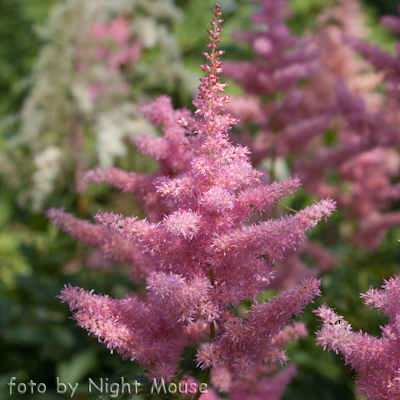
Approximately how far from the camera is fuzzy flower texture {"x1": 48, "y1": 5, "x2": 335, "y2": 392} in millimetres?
453

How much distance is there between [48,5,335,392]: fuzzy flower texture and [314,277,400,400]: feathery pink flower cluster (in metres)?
0.03

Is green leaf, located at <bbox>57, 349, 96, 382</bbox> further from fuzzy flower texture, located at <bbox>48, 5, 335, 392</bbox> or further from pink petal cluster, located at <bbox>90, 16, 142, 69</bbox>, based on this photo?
pink petal cluster, located at <bbox>90, 16, 142, 69</bbox>

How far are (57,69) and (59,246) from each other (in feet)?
1.82

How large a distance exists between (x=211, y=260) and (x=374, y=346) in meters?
0.17

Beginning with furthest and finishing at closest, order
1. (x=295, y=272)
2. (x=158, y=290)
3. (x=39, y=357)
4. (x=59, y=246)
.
A: (x=59, y=246)
(x=39, y=357)
(x=295, y=272)
(x=158, y=290)

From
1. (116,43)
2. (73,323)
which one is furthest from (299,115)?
(73,323)

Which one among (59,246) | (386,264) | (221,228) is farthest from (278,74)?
(59,246)

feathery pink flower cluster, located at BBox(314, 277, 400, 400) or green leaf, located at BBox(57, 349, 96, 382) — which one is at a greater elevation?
feathery pink flower cluster, located at BBox(314, 277, 400, 400)

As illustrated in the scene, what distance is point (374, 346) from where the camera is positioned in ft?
1.44

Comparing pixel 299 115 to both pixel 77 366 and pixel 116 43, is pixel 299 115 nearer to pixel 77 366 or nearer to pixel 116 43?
pixel 116 43

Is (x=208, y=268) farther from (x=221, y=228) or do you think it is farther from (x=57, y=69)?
(x=57, y=69)

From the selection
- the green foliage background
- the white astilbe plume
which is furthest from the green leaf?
the white astilbe plume

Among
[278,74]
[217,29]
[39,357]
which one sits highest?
[217,29]

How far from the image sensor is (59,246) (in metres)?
1.57
